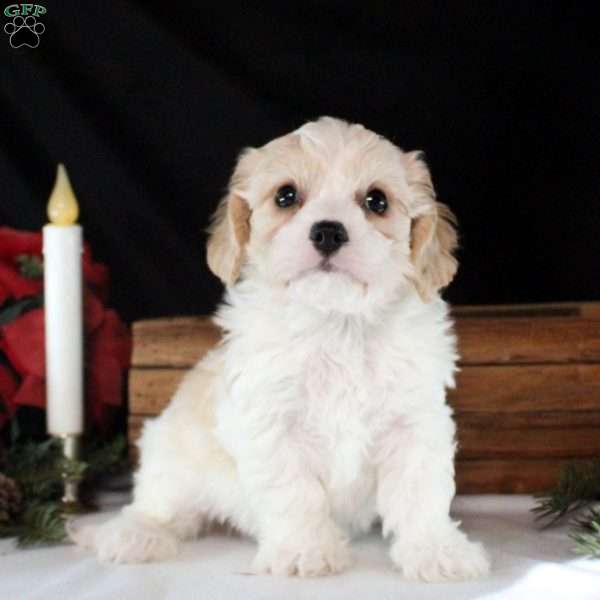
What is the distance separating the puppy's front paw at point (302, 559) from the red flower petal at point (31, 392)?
4.38 ft

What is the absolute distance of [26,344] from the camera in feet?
12.2

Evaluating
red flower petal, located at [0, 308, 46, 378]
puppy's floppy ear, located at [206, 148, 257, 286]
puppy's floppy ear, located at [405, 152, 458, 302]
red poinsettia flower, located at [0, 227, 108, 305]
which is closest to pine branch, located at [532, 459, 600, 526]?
puppy's floppy ear, located at [405, 152, 458, 302]

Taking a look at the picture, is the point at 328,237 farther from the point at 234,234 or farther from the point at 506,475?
the point at 506,475

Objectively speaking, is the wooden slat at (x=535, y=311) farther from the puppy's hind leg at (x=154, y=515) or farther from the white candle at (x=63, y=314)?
the white candle at (x=63, y=314)

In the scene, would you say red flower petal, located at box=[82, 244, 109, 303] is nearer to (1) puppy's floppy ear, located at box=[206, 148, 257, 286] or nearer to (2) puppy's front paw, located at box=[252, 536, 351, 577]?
(1) puppy's floppy ear, located at box=[206, 148, 257, 286]

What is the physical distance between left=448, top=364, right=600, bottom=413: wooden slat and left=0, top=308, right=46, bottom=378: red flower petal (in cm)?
145

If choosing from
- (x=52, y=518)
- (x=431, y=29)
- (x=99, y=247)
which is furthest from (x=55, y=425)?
(x=431, y=29)

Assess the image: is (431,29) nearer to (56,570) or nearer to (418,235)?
(418,235)

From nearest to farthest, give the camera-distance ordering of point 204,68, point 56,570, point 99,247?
point 56,570, point 204,68, point 99,247

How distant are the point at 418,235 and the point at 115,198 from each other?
5.73 feet

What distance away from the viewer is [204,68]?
4.11 meters

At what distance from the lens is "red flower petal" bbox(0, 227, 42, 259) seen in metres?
3.82

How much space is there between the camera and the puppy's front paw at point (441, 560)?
8.62 feet

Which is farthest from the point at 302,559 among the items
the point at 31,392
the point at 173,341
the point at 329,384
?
the point at 31,392
